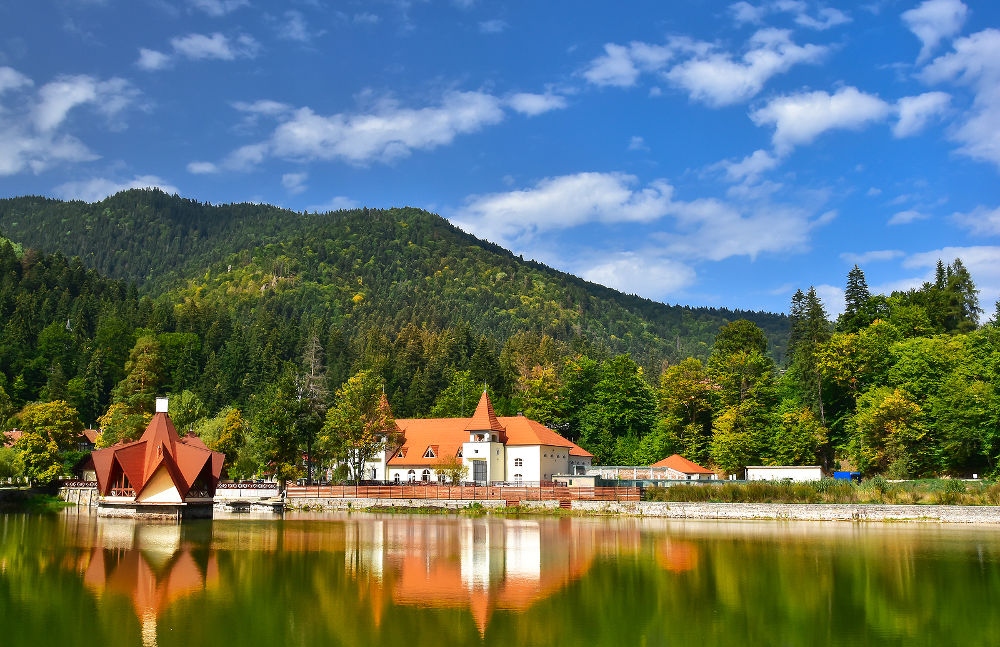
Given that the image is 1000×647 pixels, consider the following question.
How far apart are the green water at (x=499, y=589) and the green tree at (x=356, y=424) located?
79.9ft

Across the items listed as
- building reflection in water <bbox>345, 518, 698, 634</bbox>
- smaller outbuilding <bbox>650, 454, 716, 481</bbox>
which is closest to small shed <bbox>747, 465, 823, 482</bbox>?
smaller outbuilding <bbox>650, 454, 716, 481</bbox>

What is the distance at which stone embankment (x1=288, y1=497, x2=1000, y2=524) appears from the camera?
143ft

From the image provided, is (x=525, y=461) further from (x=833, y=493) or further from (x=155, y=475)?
(x=155, y=475)

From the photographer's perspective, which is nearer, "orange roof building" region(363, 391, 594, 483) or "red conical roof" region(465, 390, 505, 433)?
"orange roof building" region(363, 391, 594, 483)

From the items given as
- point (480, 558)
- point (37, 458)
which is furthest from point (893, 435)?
point (37, 458)

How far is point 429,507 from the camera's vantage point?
171ft

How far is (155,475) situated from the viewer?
51.8 metres

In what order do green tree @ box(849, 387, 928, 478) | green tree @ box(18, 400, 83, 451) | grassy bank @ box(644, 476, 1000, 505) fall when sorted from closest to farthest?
grassy bank @ box(644, 476, 1000, 505)
green tree @ box(849, 387, 928, 478)
green tree @ box(18, 400, 83, 451)

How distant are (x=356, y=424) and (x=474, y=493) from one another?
13.3 m

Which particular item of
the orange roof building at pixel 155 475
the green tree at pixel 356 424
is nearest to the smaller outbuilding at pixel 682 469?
the green tree at pixel 356 424

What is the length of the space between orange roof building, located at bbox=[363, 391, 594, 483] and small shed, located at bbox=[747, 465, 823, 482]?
1472cm

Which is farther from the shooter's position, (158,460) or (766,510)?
(158,460)

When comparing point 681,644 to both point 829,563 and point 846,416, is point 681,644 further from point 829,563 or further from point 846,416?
point 846,416

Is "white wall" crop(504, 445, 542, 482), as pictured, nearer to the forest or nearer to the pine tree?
the forest
